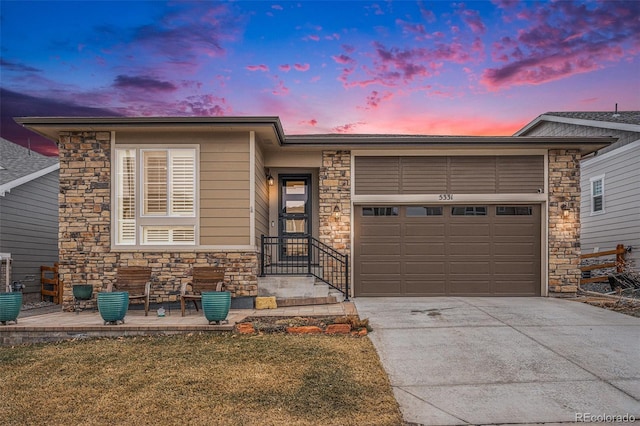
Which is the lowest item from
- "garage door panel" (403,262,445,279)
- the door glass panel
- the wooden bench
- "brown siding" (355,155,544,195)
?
the wooden bench

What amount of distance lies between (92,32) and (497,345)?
1192 cm

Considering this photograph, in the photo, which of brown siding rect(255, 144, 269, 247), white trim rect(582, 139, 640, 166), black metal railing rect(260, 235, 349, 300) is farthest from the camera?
white trim rect(582, 139, 640, 166)

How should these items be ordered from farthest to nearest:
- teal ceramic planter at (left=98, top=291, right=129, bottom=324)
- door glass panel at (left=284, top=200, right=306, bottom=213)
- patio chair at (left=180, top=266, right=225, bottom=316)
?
1. door glass panel at (left=284, top=200, right=306, bottom=213)
2. patio chair at (left=180, top=266, right=225, bottom=316)
3. teal ceramic planter at (left=98, top=291, right=129, bottom=324)

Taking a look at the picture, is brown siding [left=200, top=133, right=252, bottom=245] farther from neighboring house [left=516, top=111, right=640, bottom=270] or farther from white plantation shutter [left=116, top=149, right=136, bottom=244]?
neighboring house [left=516, top=111, right=640, bottom=270]

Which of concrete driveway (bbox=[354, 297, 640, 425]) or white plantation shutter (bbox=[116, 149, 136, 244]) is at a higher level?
white plantation shutter (bbox=[116, 149, 136, 244])

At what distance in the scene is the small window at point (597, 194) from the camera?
13.1m

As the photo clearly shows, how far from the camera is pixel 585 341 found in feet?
19.8

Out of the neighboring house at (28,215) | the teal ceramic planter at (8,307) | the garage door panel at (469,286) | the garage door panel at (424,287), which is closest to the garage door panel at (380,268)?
the garage door panel at (424,287)

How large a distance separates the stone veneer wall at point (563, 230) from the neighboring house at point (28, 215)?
13.3 metres

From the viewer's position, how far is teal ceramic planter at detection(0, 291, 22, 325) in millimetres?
6891

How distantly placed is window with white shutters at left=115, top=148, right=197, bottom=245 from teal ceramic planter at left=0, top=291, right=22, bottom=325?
7.11ft

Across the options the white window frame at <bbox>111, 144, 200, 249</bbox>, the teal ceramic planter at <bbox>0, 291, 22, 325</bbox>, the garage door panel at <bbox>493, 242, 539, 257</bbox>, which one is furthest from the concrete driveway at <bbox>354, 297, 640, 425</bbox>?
the teal ceramic planter at <bbox>0, 291, 22, 325</bbox>

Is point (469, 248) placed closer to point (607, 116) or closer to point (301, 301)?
point (301, 301)

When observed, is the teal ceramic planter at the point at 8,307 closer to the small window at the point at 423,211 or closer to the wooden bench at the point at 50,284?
the wooden bench at the point at 50,284
